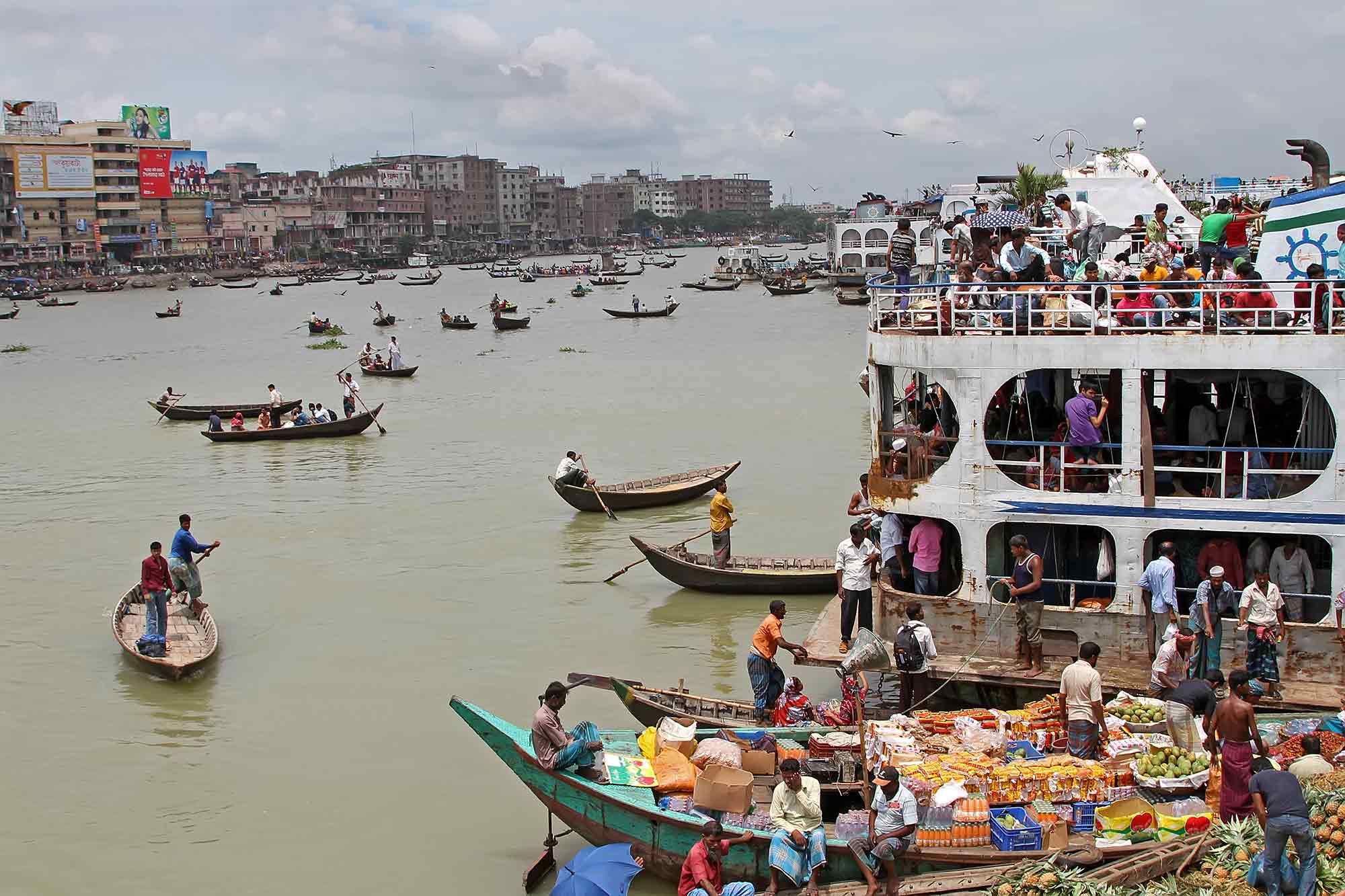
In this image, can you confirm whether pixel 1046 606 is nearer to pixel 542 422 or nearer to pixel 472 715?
pixel 472 715

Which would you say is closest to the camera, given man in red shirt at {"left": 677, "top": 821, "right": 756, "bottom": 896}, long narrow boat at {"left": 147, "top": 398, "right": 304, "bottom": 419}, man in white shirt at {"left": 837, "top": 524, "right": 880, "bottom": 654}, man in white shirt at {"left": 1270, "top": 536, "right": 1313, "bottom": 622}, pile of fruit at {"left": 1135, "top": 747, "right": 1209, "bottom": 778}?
man in red shirt at {"left": 677, "top": 821, "right": 756, "bottom": 896}

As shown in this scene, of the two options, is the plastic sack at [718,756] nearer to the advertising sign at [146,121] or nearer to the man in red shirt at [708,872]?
the man in red shirt at [708,872]

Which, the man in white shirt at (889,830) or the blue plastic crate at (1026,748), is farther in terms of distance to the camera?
the blue plastic crate at (1026,748)

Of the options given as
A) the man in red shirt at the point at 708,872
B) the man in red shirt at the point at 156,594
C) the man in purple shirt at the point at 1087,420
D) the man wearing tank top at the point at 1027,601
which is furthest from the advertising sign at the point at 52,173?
the man in red shirt at the point at 708,872

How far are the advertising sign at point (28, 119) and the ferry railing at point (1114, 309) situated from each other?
141 meters

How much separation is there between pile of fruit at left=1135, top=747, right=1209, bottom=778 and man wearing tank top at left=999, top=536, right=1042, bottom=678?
1.50m

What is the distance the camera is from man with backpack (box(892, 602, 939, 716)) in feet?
33.9

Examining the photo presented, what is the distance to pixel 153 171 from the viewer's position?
133m

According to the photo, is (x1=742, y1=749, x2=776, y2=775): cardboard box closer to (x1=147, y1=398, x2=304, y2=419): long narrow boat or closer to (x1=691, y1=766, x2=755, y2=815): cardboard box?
(x1=691, y1=766, x2=755, y2=815): cardboard box

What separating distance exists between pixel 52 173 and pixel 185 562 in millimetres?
123487

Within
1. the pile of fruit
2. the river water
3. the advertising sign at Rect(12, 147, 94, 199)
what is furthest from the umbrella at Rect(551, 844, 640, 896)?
the advertising sign at Rect(12, 147, 94, 199)

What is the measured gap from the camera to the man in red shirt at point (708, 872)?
8.07 m

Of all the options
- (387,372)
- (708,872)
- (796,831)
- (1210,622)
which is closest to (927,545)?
(1210,622)

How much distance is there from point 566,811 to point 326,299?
3924 inches
